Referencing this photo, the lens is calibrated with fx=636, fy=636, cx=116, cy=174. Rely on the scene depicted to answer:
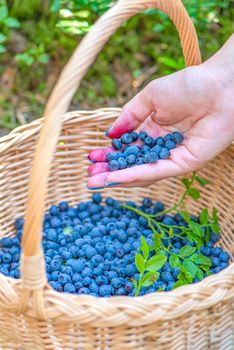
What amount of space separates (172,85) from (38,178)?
0.55 meters

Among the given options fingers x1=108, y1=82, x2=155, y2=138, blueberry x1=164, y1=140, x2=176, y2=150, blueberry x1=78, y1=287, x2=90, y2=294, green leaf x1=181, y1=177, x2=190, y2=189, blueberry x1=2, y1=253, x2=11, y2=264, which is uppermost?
fingers x1=108, y1=82, x2=155, y2=138

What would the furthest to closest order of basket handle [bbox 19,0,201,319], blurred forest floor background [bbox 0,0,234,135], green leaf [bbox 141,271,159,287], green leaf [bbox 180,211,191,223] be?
blurred forest floor background [bbox 0,0,234,135], green leaf [bbox 180,211,191,223], green leaf [bbox 141,271,159,287], basket handle [bbox 19,0,201,319]

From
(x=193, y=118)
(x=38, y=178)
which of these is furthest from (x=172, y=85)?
(x=38, y=178)

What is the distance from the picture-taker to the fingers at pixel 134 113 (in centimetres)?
153

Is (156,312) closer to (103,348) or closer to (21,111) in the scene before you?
(103,348)

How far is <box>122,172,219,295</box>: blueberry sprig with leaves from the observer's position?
1.35 metres

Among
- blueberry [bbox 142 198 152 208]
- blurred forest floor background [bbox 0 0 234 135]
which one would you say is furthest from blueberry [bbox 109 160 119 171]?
blurred forest floor background [bbox 0 0 234 135]

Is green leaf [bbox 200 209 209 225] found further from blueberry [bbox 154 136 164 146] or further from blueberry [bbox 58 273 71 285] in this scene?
blueberry [bbox 58 273 71 285]

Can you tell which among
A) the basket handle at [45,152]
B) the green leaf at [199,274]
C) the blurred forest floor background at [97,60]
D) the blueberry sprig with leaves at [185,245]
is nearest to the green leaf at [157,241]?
the blueberry sprig with leaves at [185,245]

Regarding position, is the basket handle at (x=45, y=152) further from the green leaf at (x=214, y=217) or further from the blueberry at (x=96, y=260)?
the green leaf at (x=214, y=217)

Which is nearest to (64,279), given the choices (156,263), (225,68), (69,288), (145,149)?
(69,288)

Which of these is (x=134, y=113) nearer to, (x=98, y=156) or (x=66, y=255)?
(x=98, y=156)

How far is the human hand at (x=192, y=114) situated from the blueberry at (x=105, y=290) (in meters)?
0.23

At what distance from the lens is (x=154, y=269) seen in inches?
51.7
